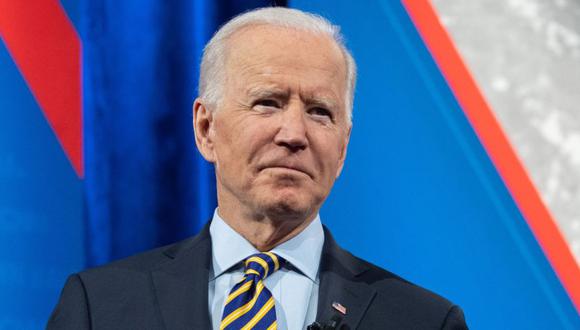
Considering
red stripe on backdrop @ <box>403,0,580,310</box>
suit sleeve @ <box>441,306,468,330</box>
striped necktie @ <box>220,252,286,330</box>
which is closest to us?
striped necktie @ <box>220,252,286,330</box>

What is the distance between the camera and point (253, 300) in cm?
183

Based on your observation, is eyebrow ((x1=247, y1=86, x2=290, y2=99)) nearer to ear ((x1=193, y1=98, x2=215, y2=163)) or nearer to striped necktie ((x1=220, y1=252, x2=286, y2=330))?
ear ((x1=193, y1=98, x2=215, y2=163))

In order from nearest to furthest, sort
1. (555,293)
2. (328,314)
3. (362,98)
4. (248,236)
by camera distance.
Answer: (328,314) < (248,236) < (555,293) < (362,98)

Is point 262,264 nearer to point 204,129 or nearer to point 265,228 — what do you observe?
point 265,228

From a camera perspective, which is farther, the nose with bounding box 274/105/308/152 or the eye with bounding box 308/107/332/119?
the eye with bounding box 308/107/332/119

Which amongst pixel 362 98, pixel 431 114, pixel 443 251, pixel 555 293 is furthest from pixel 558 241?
pixel 362 98

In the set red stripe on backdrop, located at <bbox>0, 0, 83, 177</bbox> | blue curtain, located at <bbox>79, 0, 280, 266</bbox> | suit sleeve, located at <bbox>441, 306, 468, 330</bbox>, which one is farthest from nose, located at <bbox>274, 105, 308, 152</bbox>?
red stripe on backdrop, located at <bbox>0, 0, 83, 177</bbox>

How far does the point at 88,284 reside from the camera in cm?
192

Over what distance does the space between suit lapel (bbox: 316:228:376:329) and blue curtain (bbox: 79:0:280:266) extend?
2.19ft

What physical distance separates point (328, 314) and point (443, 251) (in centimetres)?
76

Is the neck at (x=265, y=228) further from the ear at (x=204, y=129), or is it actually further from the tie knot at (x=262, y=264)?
the ear at (x=204, y=129)

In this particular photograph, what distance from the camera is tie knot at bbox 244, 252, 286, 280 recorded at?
1.87m

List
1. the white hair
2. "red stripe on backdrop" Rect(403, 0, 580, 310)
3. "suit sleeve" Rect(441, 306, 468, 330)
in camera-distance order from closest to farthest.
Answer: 1. "suit sleeve" Rect(441, 306, 468, 330)
2. the white hair
3. "red stripe on backdrop" Rect(403, 0, 580, 310)

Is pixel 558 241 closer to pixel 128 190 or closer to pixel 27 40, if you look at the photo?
pixel 128 190
